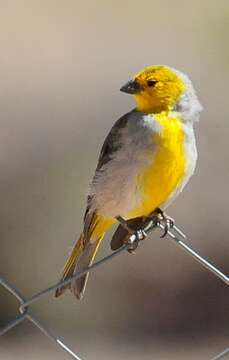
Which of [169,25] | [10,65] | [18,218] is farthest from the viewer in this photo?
[169,25]

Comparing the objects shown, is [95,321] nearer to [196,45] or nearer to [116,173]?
[116,173]

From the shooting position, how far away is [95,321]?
24.7ft

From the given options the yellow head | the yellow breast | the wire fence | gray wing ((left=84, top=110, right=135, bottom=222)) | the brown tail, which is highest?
the yellow head

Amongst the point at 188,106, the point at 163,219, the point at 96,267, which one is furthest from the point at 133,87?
the point at 96,267

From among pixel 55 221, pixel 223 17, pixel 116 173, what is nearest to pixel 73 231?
pixel 55 221

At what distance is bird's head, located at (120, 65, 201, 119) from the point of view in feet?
16.4

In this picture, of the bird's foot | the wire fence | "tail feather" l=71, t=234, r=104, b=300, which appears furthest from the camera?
"tail feather" l=71, t=234, r=104, b=300

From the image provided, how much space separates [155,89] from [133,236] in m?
0.73

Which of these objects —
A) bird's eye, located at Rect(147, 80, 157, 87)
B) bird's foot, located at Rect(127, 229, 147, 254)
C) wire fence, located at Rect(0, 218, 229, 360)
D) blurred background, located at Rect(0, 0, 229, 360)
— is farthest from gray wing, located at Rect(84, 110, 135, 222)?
blurred background, located at Rect(0, 0, 229, 360)

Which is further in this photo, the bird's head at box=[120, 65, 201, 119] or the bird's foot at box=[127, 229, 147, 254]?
the bird's head at box=[120, 65, 201, 119]

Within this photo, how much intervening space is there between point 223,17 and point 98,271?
4.73 m

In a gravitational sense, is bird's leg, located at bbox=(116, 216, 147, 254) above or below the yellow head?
below

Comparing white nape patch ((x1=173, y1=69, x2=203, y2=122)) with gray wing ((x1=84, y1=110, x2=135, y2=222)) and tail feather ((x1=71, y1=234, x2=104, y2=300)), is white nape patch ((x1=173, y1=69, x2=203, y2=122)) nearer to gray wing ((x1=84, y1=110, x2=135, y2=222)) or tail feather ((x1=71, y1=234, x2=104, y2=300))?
gray wing ((x1=84, y1=110, x2=135, y2=222))

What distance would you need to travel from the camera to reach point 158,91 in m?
5.02
